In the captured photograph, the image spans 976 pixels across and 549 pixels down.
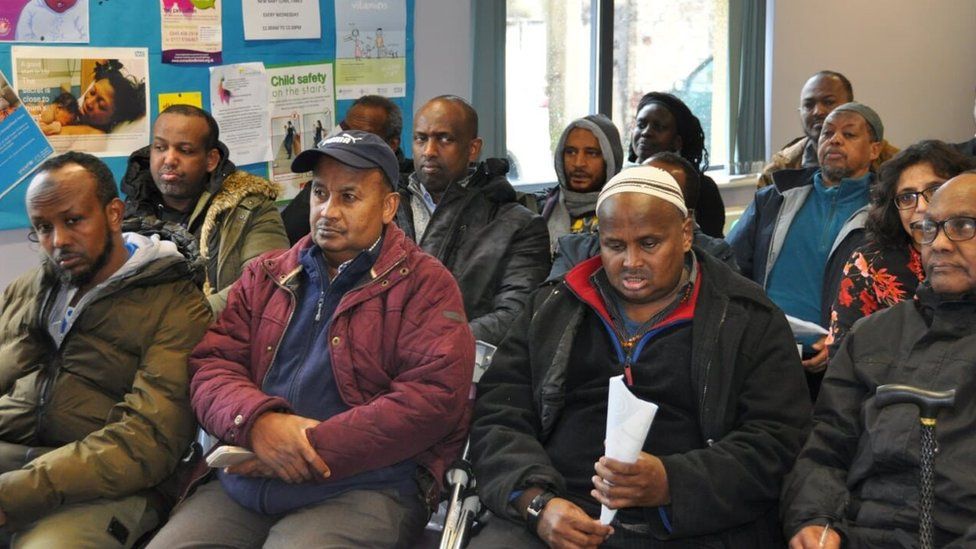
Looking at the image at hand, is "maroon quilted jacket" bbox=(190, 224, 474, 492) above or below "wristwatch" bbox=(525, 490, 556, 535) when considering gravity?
above

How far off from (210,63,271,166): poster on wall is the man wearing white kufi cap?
7.71 ft

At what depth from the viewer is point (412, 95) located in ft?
17.3

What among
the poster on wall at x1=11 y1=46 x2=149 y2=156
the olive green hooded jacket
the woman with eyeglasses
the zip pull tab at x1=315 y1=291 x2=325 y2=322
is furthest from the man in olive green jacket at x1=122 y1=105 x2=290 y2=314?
the woman with eyeglasses

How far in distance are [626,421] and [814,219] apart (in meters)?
2.11

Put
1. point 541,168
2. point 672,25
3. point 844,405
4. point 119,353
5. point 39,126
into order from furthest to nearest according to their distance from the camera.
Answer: point 672,25 → point 541,168 → point 39,126 → point 119,353 → point 844,405

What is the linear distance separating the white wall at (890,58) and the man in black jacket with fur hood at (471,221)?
415cm

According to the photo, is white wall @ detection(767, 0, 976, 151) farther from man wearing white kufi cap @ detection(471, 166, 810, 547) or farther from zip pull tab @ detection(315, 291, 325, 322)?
zip pull tab @ detection(315, 291, 325, 322)

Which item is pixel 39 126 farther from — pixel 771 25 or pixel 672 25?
pixel 771 25

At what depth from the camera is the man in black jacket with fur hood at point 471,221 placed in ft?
11.6

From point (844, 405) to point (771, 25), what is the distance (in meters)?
5.45

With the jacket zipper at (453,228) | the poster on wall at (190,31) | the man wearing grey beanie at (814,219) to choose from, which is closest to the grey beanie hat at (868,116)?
the man wearing grey beanie at (814,219)

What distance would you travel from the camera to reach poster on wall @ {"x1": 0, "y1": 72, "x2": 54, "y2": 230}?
397cm

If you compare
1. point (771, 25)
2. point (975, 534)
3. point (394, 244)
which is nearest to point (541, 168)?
point (771, 25)

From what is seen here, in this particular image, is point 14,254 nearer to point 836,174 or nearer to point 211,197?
point 211,197
